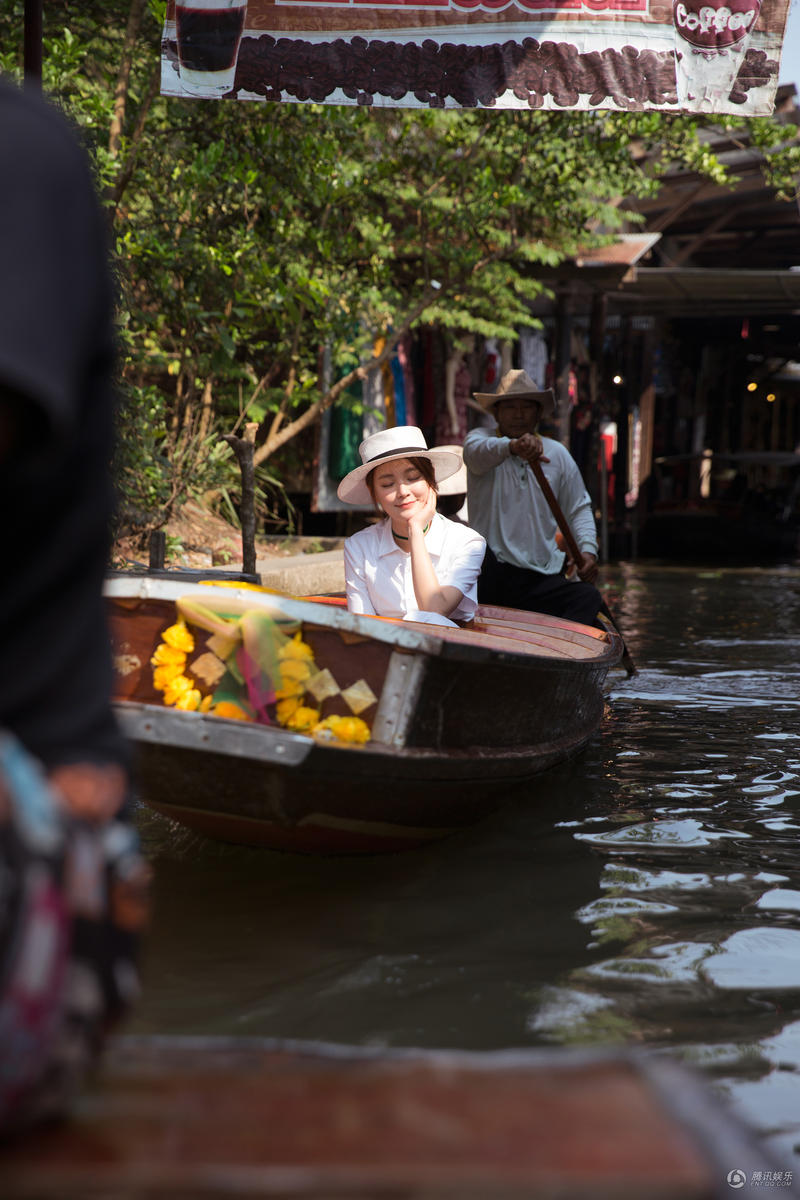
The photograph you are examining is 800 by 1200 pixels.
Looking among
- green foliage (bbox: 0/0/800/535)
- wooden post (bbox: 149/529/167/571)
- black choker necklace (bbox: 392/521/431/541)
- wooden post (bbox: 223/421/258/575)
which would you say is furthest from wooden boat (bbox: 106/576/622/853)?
green foliage (bbox: 0/0/800/535)

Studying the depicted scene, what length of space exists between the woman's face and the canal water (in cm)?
130

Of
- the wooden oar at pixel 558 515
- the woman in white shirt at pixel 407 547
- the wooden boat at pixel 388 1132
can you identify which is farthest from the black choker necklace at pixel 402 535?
the wooden boat at pixel 388 1132

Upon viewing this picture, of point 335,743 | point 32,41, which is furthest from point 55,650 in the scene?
point 32,41

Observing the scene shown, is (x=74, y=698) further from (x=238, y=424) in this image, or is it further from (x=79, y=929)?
(x=238, y=424)

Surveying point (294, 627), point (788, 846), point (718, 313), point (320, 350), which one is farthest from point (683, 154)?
point (294, 627)

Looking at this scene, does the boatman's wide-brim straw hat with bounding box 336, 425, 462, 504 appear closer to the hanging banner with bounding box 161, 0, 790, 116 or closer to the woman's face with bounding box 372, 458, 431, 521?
the woman's face with bounding box 372, 458, 431, 521

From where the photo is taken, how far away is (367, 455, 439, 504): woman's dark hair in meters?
4.96

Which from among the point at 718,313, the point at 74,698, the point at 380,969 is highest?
the point at 718,313

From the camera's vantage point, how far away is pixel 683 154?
11.8 meters

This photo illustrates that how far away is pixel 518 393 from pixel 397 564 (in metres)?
2.09

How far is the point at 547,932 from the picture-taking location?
149 inches

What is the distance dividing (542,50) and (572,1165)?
5203 millimetres

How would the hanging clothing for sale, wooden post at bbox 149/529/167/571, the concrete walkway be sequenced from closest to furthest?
wooden post at bbox 149/529/167/571
the concrete walkway
the hanging clothing for sale

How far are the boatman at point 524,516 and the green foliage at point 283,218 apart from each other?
2.68 m
